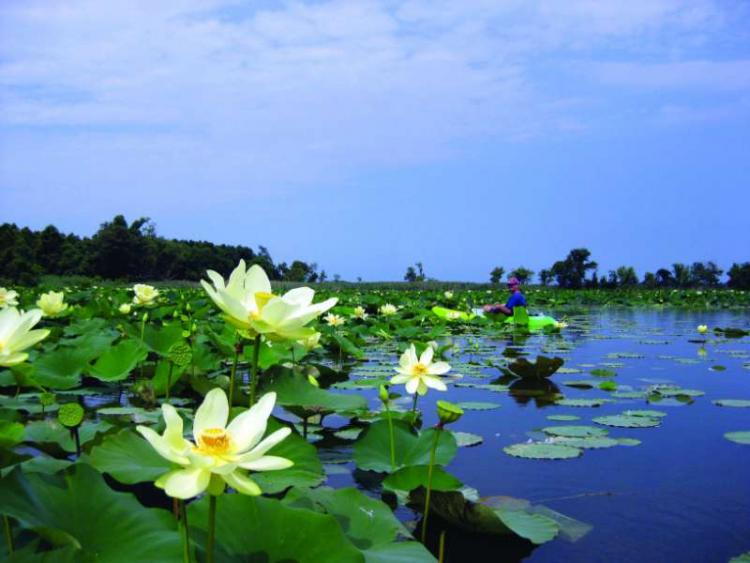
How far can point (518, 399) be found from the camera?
3385 millimetres

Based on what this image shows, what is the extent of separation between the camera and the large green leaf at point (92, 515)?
0.88 meters

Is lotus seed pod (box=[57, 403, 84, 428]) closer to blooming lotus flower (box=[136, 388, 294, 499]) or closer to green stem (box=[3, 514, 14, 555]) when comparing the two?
green stem (box=[3, 514, 14, 555])

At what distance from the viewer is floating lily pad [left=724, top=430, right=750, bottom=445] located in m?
2.38

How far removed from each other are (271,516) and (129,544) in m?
0.19

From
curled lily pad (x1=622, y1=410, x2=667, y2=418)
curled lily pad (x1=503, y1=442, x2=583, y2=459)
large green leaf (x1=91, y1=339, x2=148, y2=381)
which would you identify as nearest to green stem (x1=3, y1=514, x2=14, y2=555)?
curled lily pad (x1=503, y1=442, x2=583, y2=459)

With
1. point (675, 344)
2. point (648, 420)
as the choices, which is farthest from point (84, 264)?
point (648, 420)

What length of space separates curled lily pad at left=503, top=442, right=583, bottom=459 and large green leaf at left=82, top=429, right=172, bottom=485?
4.47ft

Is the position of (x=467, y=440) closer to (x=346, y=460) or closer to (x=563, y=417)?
(x=346, y=460)

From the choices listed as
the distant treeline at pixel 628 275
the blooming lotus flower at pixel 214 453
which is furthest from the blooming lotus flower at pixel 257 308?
the distant treeline at pixel 628 275

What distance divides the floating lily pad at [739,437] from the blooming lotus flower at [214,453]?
213cm

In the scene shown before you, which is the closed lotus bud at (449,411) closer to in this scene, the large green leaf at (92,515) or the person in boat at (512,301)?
the large green leaf at (92,515)

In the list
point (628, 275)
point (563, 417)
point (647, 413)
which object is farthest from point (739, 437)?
point (628, 275)

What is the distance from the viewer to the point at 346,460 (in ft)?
6.82

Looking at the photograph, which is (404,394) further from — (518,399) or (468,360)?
(468,360)
